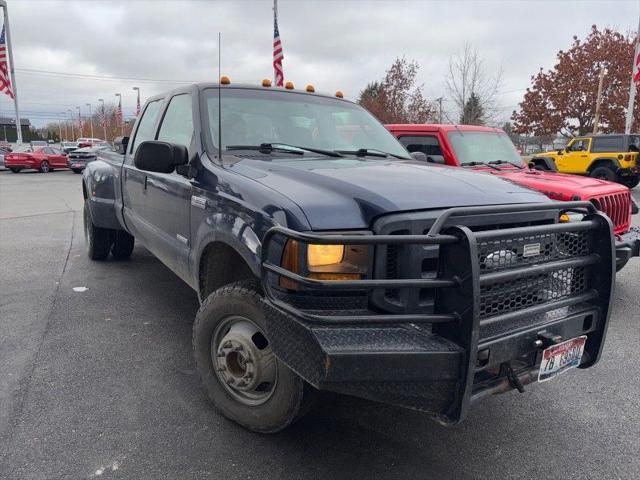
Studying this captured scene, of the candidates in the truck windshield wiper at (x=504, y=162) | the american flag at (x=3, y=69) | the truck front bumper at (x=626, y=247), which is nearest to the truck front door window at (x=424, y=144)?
the truck windshield wiper at (x=504, y=162)

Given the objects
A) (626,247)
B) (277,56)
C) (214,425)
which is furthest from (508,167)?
(277,56)

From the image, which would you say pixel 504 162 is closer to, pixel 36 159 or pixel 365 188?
pixel 365 188

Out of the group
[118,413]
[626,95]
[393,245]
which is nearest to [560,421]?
[393,245]

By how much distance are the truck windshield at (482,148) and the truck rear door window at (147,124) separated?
4.00m

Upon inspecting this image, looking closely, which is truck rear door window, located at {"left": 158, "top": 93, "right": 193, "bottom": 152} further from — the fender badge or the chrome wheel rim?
the fender badge

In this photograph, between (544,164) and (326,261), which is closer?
(326,261)

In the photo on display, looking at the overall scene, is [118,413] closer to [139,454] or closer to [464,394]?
[139,454]

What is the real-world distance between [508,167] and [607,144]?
521 inches

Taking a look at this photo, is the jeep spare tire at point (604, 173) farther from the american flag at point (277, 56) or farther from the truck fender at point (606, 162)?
the american flag at point (277, 56)

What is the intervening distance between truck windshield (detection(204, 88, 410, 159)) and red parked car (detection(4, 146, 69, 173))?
26.6 metres

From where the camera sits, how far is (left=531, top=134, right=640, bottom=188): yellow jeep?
1720 centimetres

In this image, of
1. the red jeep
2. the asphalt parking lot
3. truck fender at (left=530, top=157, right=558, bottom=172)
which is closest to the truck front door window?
the red jeep

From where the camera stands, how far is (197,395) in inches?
127

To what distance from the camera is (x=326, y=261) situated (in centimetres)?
231
